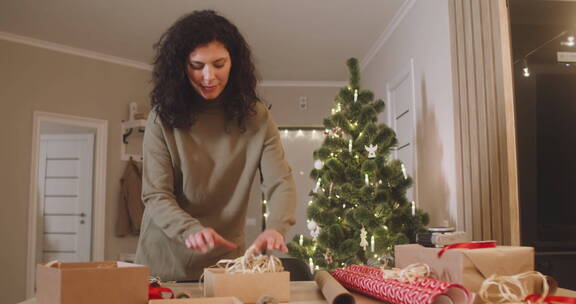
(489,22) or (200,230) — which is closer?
(200,230)

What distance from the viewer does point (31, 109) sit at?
5184 mm

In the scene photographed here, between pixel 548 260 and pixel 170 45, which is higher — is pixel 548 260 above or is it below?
below

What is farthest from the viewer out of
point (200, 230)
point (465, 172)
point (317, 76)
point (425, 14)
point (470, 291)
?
point (317, 76)

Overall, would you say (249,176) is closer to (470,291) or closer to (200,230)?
(200,230)

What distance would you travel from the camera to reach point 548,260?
3334 mm

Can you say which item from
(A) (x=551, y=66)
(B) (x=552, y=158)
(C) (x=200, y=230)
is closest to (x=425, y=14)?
(A) (x=551, y=66)

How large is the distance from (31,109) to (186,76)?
169 inches

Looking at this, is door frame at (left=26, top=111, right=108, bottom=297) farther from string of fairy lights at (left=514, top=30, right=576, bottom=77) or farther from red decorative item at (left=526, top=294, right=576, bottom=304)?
red decorative item at (left=526, top=294, right=576, bottom=304)

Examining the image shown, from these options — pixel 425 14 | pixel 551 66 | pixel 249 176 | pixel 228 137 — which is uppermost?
pixel 425 14

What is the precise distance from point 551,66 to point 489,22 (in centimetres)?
85

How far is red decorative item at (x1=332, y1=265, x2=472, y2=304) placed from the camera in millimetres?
810

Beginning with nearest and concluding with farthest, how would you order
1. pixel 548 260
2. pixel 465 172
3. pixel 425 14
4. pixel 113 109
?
pixel 465 172, pixel 548 260, pixel 425 14, pixel 113 109

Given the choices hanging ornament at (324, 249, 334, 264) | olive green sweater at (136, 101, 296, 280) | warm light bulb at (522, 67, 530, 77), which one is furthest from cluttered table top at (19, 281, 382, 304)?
warm light bulb at (522, 67, 530, 77)

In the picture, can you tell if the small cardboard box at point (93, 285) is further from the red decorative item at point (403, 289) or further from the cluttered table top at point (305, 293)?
the red decorative item at point (403, 289)
